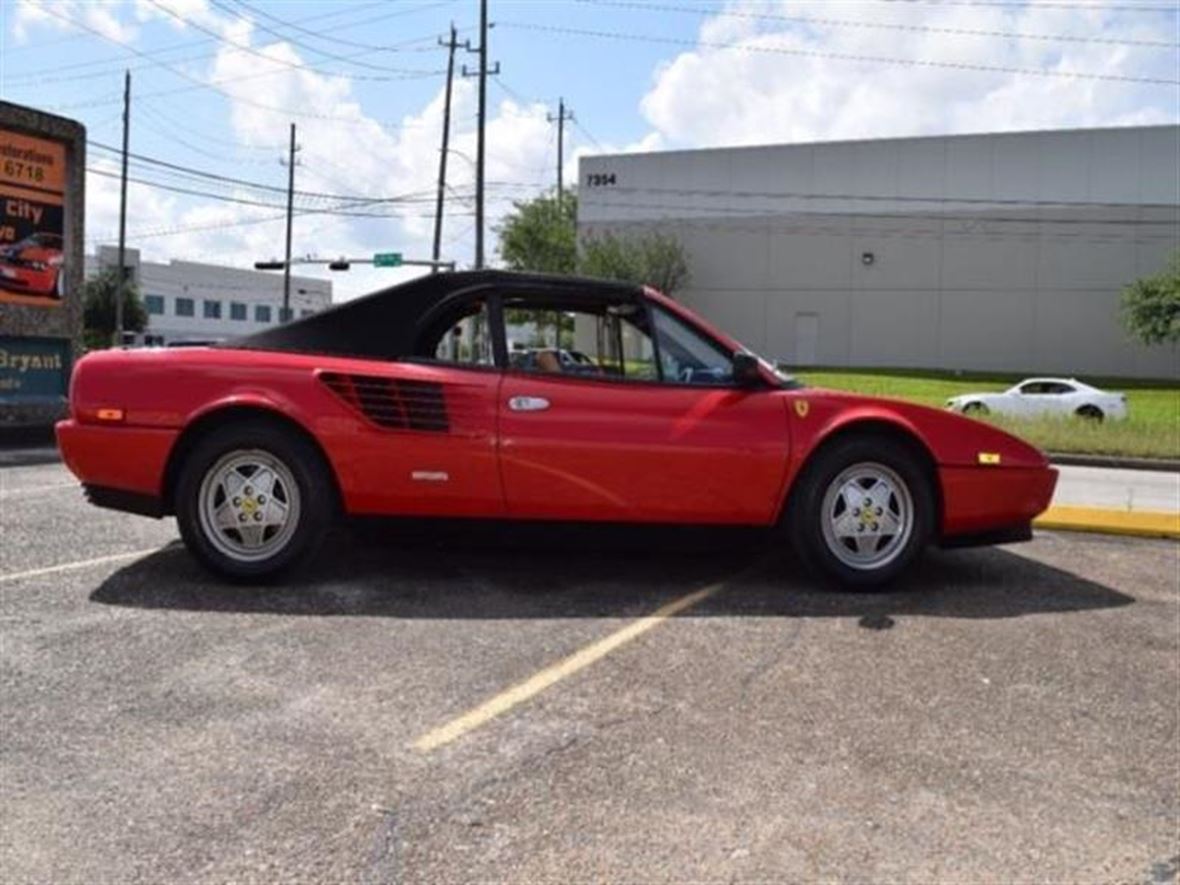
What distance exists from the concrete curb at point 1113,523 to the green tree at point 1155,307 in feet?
123

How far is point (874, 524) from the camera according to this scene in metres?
5.38

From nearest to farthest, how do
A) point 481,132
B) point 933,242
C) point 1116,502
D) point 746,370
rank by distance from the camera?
1. point 746,370
2. point 1116,502
3. point 481,132
4. point 933,242

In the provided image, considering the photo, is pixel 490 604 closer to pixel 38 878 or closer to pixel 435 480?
pixel 435 480

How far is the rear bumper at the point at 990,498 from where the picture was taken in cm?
538

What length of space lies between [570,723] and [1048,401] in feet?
77.3

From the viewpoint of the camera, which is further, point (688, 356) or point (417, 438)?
point (688, 356)

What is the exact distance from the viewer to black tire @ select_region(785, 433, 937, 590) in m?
5.30

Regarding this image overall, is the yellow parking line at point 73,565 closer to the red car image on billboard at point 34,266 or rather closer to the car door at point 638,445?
the car door at point 638,445

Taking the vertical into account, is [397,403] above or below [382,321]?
below

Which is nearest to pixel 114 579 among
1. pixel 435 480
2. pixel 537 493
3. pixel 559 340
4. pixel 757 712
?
pixel 435 480

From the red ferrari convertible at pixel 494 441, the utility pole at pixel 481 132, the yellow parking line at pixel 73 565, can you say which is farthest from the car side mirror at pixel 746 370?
the utility pole at pixel 481 132

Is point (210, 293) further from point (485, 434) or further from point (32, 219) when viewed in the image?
point (485, 434)

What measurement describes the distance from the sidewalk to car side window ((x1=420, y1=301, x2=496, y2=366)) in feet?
12.6

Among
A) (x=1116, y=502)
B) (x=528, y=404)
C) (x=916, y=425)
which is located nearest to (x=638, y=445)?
(x=528, y=404)
